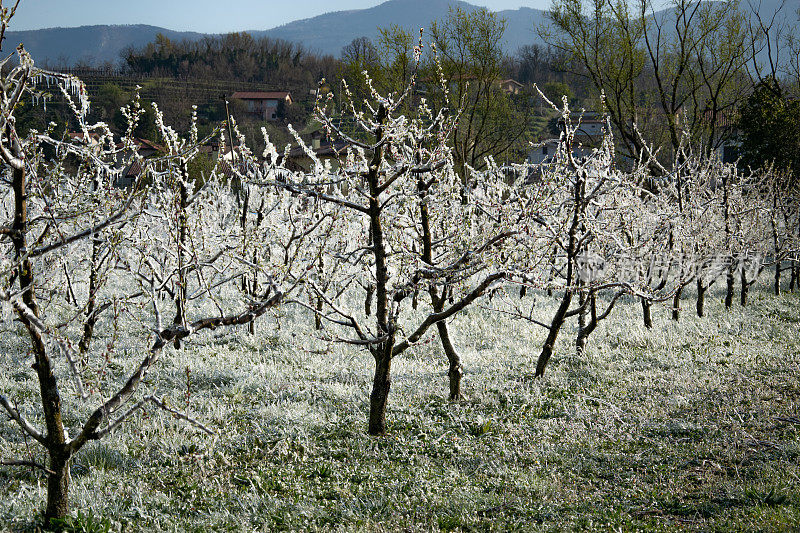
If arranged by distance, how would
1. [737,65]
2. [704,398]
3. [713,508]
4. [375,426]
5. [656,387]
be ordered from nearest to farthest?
[713,508] < [375,426] < [704,398] < [656,387] < [737,65]

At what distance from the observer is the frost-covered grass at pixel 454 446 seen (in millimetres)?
5305

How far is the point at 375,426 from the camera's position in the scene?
732cm

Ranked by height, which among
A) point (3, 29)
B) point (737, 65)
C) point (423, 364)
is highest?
point (737, 65)

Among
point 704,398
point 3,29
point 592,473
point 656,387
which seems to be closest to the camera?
point 3,29

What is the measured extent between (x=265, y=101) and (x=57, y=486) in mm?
82591

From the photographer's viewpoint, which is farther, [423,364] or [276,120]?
[276,120]

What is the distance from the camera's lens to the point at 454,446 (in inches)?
279

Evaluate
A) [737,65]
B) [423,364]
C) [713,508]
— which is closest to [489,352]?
[423,364]

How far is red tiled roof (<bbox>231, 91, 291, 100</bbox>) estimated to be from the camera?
261 ft

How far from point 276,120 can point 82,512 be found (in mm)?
70581

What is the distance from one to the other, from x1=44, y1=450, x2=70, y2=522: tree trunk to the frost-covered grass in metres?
0.24

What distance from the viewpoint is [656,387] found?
9242 mm

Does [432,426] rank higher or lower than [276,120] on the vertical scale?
lower

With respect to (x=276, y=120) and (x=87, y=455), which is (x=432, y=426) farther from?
(x=276, y=120)
